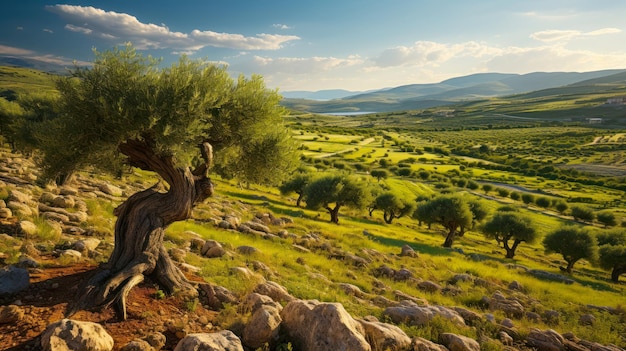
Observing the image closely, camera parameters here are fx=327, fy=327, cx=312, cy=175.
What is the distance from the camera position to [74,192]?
25.7 meters

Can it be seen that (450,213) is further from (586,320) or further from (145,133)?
(145,133)

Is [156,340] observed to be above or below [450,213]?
above

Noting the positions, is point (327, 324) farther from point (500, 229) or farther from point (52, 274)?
point (500, 229)

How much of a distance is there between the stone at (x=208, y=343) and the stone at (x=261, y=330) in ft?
2.96

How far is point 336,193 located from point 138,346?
167ft

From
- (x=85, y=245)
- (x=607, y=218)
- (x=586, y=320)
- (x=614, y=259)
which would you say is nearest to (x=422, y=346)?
(x=85, y=245)

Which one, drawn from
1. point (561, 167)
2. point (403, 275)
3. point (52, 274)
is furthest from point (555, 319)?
point (561, 167)

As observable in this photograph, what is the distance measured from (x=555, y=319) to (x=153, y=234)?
24.4 meters

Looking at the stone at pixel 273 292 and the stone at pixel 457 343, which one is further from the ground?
the stone at pixel 273 292

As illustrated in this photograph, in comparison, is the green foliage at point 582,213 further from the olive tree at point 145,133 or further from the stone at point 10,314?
the stone at point 10,314

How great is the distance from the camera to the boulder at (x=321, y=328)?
879cm

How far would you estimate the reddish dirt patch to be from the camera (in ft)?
28.0

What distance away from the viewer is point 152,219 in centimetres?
1241

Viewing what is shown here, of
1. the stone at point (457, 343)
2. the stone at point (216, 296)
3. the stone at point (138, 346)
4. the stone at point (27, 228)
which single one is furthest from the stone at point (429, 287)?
the stone at point (27, 228)
